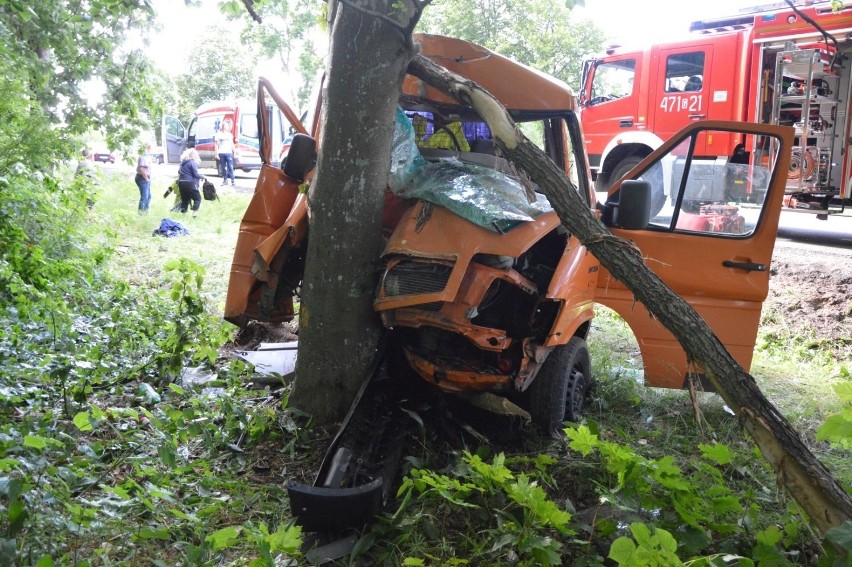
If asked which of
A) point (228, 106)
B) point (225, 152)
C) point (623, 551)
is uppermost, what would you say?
point (228, 106)

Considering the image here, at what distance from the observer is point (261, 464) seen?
3652 mm

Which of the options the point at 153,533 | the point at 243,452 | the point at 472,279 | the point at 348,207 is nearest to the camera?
the point at 153,533

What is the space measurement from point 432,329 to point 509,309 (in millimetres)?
489

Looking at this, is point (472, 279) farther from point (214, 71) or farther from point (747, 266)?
point (214, 71)

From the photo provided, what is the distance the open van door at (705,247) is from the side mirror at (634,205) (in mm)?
391

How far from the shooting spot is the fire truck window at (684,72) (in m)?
11.9

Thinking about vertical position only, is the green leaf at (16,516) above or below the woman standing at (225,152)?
below

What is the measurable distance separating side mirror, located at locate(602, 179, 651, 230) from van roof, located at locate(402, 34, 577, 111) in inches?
32.0

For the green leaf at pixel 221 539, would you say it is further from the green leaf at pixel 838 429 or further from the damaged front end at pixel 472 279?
the green leaf at pixel 838 429

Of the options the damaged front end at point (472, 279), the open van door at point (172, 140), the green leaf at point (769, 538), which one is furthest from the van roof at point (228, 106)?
the green leaf at point (769, 538)

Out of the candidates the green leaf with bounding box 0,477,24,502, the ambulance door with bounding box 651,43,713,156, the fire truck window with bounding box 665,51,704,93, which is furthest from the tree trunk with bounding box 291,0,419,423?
the fire truck window with bounding box 665,51,704,93

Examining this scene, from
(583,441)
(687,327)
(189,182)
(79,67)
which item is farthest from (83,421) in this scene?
(189,182)

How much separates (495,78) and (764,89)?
337 inches

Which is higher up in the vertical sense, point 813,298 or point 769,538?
point 813,298
